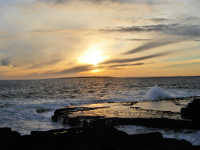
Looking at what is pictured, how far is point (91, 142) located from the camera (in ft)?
20.9

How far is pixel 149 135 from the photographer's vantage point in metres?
6.94

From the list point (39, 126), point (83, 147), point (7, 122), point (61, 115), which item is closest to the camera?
point (83, 147)

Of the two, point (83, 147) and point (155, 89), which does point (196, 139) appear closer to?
point (83, 147)

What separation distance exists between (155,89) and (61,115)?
18909mm

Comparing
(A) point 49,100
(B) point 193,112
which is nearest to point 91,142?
(B) point 193,112

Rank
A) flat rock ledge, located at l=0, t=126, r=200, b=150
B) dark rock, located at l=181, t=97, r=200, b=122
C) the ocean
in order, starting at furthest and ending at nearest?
the ocean < dark rock, located at l=181, t=97, r=200, b=122 < flat rock ledge, located at l=0, t=126, r=200, b=150

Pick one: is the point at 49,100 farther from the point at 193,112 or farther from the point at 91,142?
the point at 91,142

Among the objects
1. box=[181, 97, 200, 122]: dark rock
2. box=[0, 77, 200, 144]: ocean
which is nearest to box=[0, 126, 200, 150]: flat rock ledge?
box=[0, 77, 200, 144]: ocean

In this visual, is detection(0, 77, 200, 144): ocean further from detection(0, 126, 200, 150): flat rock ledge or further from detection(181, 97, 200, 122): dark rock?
detection(0, 126, 200, 150): flat rock ledge

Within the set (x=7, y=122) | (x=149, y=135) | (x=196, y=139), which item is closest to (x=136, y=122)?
(x=196, y=139)

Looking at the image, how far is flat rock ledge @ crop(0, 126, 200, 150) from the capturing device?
6.25 m

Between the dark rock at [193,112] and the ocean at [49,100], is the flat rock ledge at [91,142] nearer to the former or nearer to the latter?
the ocean at [49,100]

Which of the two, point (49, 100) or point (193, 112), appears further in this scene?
point (49, 100)

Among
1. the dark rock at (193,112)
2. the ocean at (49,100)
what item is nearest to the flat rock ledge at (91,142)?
the ocean at (49,100)
